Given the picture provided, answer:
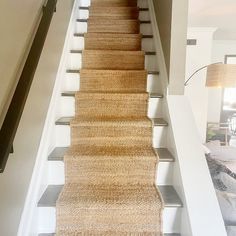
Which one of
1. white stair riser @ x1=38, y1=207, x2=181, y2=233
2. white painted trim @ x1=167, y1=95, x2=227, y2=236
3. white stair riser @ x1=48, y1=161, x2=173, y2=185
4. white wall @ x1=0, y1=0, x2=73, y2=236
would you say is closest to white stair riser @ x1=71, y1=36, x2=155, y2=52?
white wall @ x1=0, y1=0, x2=73, y2=236

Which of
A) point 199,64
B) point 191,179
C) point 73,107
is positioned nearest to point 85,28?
point 73,107

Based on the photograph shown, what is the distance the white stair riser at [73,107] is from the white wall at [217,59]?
17.3 feet

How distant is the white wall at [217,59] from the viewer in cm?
726

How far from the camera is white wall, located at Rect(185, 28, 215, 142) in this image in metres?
5.56

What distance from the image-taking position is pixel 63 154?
1982mm

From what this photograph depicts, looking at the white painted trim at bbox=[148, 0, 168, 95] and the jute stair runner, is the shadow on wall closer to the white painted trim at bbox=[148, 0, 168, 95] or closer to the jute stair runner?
the white painted trim at bbox=[148, 0, 168, 95]

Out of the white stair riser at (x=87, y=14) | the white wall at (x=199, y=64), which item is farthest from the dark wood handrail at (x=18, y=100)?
the white wall at (x=199, y=64)

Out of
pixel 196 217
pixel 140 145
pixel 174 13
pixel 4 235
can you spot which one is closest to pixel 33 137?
pixel 4 235

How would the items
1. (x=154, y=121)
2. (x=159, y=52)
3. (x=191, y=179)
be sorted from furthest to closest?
(x=159, y=52) → (x=154, y=121) → (x=191, y=179)

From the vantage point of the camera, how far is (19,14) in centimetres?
146

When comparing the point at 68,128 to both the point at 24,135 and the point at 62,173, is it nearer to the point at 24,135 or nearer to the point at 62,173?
the point at 62,173

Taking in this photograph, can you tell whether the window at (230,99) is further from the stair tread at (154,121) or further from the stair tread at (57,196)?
the stair tread at (57,196)

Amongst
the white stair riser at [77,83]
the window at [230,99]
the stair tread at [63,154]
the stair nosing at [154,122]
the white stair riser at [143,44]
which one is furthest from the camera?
the window at [230,99]

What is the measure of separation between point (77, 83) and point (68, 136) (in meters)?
0.63
